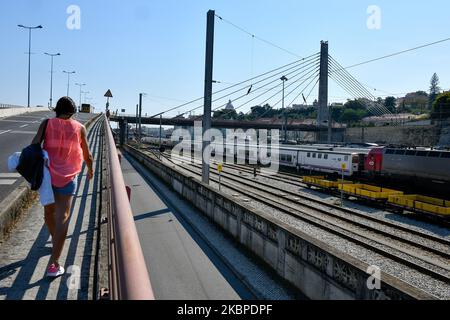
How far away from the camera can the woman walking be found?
3951 millimetres

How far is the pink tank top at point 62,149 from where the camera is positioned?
3.97 m

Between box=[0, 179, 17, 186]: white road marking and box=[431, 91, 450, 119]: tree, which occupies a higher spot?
A: box=[431, 91, 450, 119]: tree

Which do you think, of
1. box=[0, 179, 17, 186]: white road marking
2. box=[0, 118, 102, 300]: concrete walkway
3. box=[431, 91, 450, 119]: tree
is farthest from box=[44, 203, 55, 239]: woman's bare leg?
box=[431, 91, 450, 119]: tree

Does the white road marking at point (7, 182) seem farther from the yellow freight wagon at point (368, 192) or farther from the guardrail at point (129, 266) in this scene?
the yellow freight wagon at point (368, 192)

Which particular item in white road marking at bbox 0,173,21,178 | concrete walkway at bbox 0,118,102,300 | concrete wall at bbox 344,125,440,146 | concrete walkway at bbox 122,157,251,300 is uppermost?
concrete wall at bbox 344,125,440,146

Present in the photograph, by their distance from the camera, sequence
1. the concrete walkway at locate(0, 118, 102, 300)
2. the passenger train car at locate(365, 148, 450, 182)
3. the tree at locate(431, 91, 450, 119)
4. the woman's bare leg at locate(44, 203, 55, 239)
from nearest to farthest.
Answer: the concrete walkway at locate(0, 118, 102, 300) → the woman's bare leg at locate(44, 203, 55, 239) → the passenger train car at locate(365, 148, 450, 182) → the tree at locate(431, 91, 450, 119)

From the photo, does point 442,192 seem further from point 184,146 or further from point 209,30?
point 184,146

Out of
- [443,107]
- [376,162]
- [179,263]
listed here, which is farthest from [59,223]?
[443,107]

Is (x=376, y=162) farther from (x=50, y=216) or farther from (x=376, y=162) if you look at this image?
(x=50, y=216)

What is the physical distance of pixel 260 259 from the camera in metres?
11.8

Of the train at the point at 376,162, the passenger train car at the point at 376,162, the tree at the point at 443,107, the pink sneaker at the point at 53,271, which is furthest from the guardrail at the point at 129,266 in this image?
the tree at the point at 443,107

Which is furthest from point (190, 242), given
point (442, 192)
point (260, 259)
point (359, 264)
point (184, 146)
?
point (184, 146)

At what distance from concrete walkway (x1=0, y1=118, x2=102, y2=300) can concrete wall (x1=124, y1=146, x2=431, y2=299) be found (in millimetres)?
4653

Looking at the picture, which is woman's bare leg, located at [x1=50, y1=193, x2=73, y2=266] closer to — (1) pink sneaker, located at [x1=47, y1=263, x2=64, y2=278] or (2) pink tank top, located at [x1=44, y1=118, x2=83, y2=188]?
(1) pink sneaker, located at [x1=47, y1=263, x2=64, y2=278]
